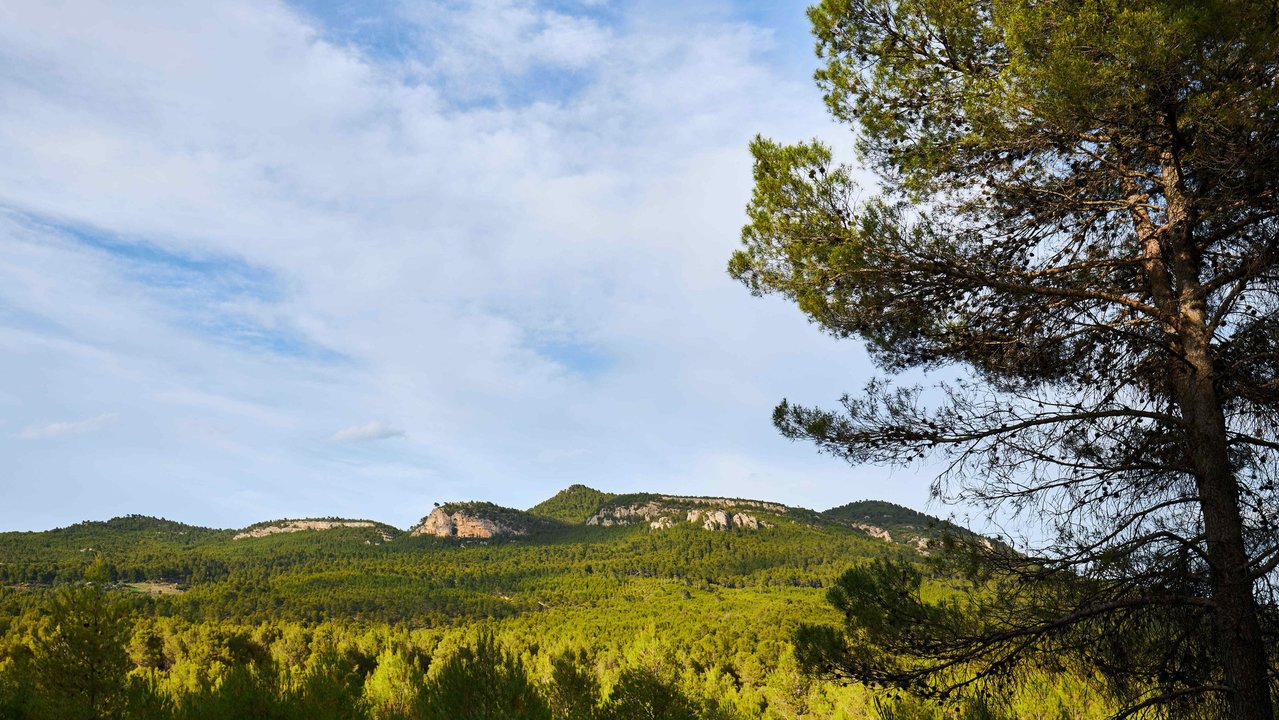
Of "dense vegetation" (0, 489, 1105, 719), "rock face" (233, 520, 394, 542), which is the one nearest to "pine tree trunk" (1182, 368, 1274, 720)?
"dense vegetation" (0, 489, 1105, 719)

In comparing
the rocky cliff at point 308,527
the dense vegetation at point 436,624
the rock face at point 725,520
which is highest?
the rock face at point 725,520

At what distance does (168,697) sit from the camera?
12062mm

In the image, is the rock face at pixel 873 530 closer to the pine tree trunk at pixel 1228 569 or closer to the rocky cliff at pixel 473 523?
the rocky cliff at pixel 473 523

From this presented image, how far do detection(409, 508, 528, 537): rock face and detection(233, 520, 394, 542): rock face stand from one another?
32.5 feet

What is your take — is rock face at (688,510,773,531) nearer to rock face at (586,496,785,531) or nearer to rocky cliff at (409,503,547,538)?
rock face at (586,496,785,531)

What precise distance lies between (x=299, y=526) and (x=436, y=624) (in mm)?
130403

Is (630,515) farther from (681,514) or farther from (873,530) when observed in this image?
(873,530)

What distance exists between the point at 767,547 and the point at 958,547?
138139 millimetres

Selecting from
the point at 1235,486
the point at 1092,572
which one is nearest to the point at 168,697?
the point at 1092,572

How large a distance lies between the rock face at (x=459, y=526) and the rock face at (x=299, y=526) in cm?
992

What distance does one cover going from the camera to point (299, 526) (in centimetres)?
18450

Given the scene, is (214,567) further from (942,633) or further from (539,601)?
(942,633)

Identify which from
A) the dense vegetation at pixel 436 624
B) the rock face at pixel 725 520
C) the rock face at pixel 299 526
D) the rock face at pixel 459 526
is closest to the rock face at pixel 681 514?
the rock face at pixel 725 520

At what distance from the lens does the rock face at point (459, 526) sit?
170 metres
